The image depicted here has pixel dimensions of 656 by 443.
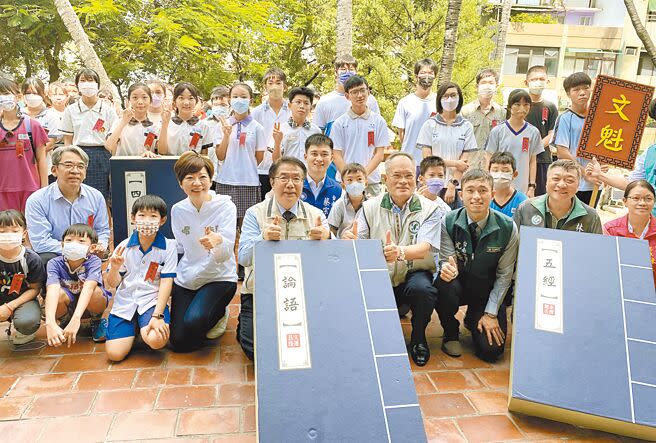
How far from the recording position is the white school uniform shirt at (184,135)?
462 cm

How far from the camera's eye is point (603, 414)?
2.54 m

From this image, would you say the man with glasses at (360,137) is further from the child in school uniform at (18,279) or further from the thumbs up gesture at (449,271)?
the child in school uniform at (18,279)

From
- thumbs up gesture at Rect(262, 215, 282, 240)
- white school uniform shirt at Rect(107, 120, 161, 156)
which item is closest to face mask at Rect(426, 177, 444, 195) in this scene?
thumbs up gesture at Rect(262, 215, 282, 240)

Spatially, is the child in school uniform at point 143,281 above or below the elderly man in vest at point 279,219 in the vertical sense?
below

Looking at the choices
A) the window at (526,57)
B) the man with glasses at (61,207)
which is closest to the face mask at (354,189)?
the man with glasses at (61,207)

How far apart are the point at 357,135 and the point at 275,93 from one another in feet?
3.18

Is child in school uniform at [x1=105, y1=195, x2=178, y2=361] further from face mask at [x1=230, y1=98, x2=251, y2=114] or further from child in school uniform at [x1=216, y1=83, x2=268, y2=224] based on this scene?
face mask at [x1=230, y1=98, x2=251, y2=114]

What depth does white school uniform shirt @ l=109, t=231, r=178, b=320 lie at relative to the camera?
11.2 ft

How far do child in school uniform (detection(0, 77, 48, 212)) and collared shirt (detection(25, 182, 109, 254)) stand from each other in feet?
3.74

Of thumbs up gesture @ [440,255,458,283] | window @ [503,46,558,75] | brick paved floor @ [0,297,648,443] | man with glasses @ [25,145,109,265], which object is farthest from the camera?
window @ [503,46,558,75]

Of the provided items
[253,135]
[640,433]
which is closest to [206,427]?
[640,433]

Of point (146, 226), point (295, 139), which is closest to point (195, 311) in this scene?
point (146, 226)

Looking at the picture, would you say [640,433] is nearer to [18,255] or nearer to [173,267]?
[173,267]

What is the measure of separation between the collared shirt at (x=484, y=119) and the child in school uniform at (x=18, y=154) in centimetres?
436
